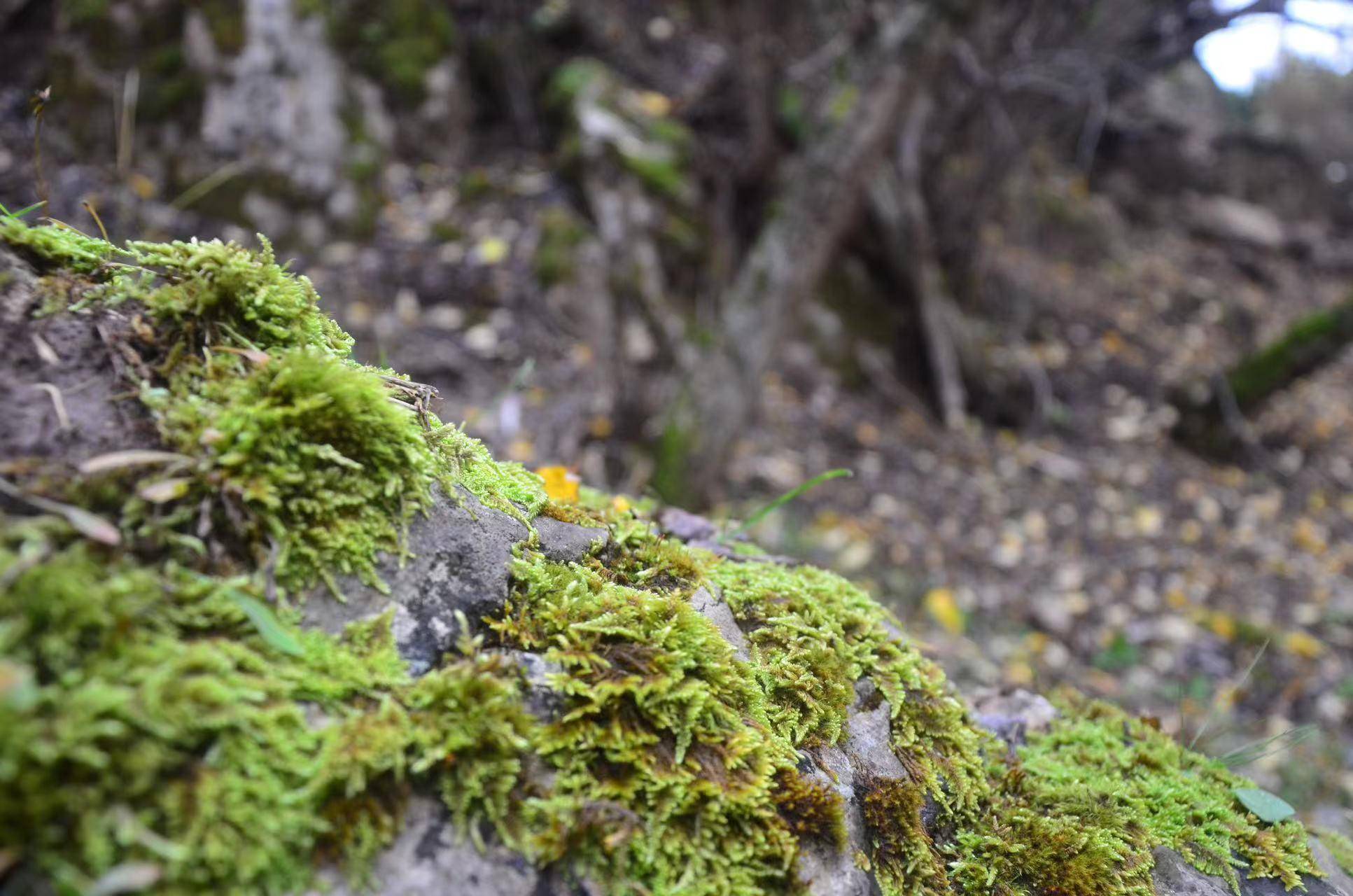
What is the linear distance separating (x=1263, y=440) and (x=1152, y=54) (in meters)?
3.86

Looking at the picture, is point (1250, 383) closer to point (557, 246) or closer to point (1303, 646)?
point (1303, 646)

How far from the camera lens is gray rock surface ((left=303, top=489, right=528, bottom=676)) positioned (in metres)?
1.11

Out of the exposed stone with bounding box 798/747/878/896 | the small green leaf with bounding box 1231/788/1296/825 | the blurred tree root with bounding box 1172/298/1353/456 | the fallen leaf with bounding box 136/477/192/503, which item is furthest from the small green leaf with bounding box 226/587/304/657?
the blurred tree root with bounding box 1172/298/1353/456

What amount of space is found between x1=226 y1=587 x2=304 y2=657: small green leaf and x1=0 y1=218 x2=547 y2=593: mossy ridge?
0.07 m

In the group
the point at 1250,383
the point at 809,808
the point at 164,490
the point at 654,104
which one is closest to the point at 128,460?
the point at 164,490

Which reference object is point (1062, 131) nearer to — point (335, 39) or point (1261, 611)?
point (1261, 611)

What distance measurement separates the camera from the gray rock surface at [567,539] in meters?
1.38

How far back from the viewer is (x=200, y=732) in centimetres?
87

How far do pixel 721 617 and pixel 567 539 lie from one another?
321 millimetres

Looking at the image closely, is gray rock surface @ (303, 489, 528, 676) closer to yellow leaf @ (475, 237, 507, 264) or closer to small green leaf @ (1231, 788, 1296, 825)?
small green leaf @ (1231, 788, 1296, 825)

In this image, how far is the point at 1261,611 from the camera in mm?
5438

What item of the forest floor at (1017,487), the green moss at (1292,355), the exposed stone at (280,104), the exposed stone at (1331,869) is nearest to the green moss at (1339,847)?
the exposed stone at (1331,869)

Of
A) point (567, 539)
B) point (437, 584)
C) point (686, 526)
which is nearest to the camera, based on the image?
point (437, 584)

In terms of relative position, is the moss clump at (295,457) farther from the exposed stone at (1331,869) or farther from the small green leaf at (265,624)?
the exposed stone at (1331,869)
